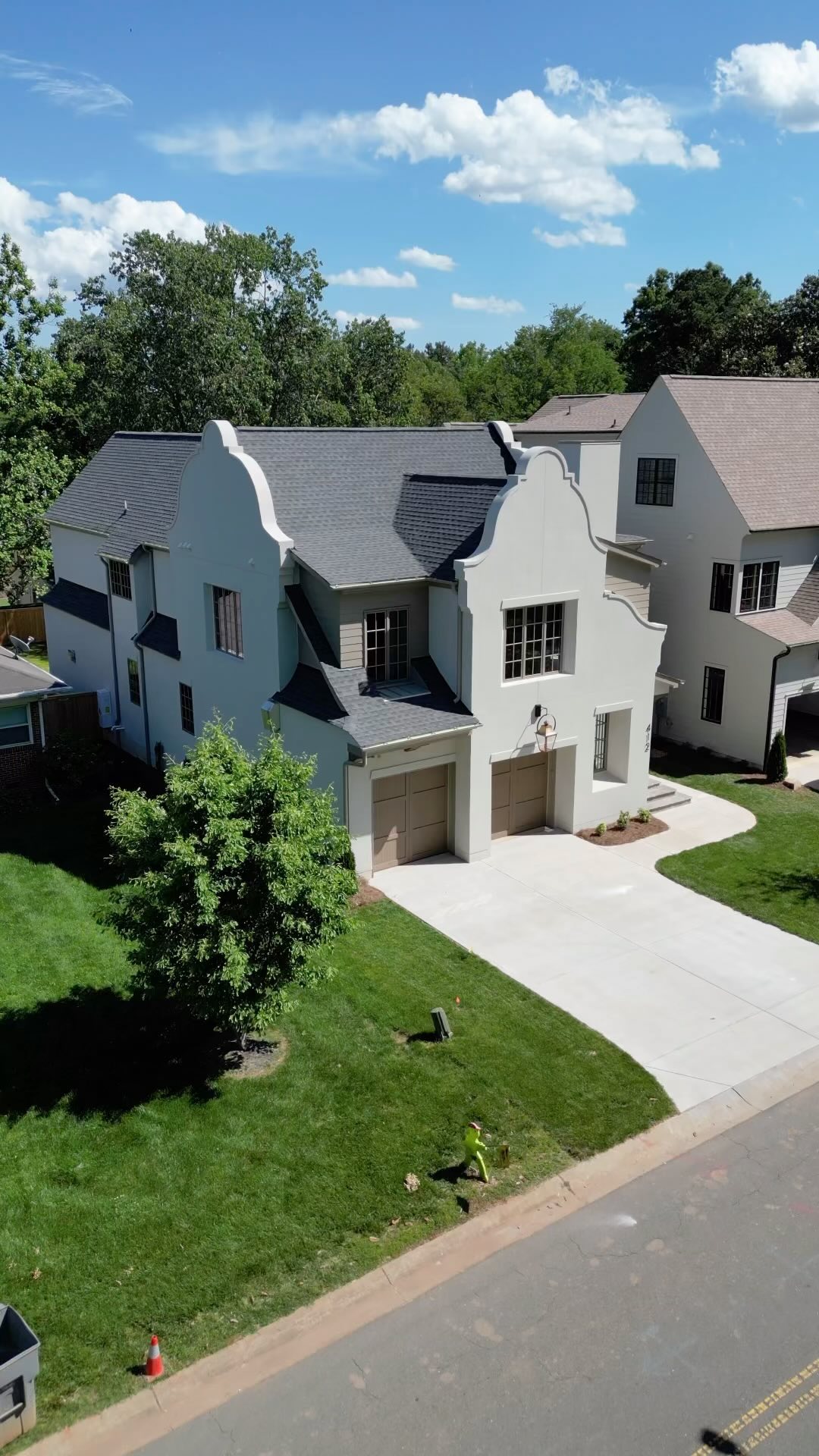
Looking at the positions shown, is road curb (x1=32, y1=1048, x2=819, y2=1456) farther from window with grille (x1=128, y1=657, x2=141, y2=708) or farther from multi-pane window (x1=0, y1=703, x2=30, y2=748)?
window with grille (x1=128, y1=657, x2=141, y2=708)

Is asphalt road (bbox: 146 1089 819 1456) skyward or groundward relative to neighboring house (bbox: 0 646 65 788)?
groundward

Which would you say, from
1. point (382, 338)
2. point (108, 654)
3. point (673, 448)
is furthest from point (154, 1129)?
point (382, 338)

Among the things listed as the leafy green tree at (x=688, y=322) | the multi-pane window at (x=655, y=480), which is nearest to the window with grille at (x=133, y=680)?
the multi-pane window at (x=655, y=480)

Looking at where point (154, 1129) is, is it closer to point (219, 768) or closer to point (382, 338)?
point (219, 768)

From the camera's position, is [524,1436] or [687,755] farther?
[687,755]

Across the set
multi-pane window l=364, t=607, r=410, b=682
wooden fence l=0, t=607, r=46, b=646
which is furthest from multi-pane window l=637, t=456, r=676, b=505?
wooden fence l=0, t=607, r=46, b=646

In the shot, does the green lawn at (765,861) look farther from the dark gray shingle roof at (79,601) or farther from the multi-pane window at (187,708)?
the dark gray shingle roof at (79,601)
